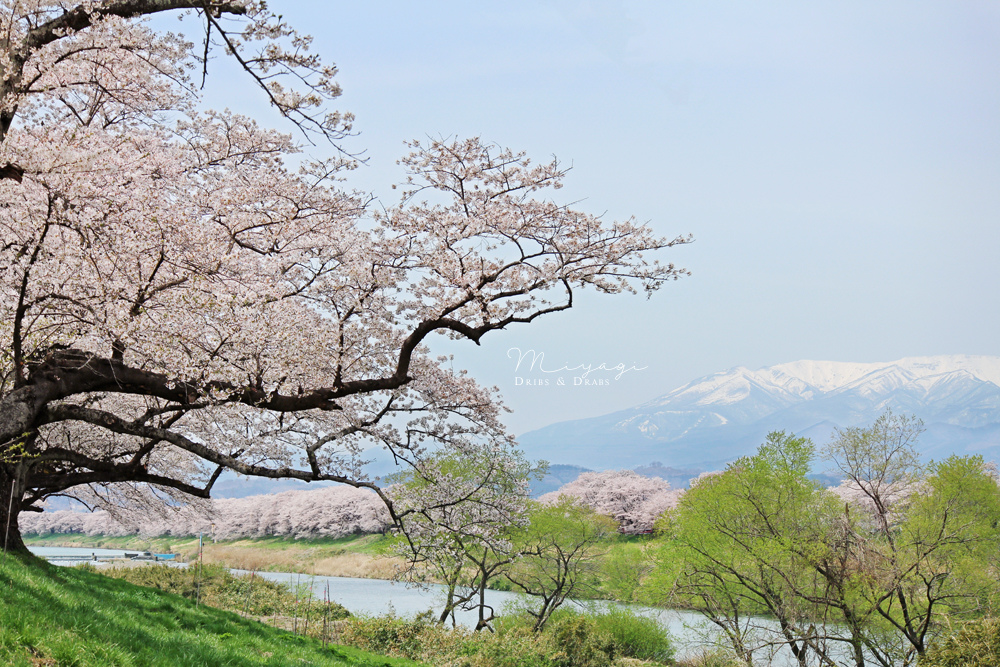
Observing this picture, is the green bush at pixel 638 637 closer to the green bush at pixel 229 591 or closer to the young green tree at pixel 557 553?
the young green tree at pixel 557 553

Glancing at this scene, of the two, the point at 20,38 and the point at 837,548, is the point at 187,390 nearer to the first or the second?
the point at 20,38

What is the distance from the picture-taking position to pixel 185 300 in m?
7.14

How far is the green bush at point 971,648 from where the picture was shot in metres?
10.5

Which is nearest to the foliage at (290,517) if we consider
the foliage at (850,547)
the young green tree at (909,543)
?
the foliage at (850,547)

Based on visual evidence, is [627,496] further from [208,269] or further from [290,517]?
[208,269]

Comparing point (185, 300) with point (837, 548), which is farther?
point (837, 548)

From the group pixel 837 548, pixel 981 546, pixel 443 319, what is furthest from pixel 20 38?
pixel 981 546

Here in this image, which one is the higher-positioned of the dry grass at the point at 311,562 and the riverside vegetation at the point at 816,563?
the riverside vegetation at the point at 816,563

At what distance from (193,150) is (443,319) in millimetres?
5656

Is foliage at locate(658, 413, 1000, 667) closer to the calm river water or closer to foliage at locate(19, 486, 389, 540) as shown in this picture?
A: the calm river water

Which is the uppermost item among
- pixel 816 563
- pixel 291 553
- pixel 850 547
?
pixel 850 547

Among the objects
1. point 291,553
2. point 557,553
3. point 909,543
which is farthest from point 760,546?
point 291,553

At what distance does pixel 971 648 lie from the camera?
35.2 feet

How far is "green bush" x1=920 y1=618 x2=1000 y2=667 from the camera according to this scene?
10.5 meters
